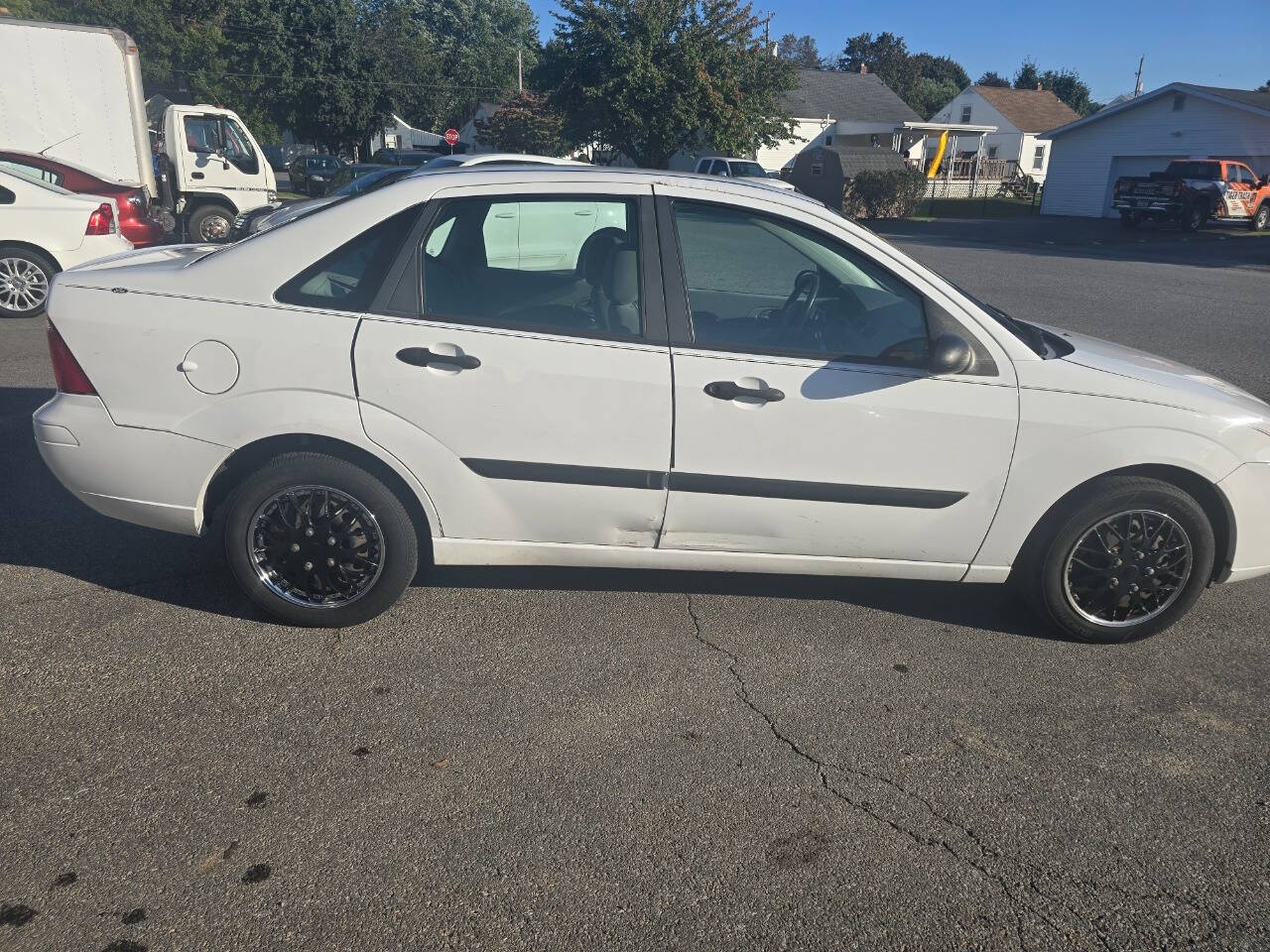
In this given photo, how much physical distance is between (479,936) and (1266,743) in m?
2.67

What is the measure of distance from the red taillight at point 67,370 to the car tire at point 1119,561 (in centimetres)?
359

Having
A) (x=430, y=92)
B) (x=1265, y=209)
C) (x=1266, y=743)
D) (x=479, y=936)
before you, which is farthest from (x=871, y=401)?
(x=430, y=92)

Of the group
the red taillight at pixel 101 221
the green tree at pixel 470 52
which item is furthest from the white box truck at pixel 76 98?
the green tree at pixel 470 52

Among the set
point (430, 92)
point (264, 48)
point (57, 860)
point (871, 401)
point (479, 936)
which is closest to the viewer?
point (479, 936)

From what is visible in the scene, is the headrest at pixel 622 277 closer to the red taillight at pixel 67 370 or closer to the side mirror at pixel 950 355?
the side mirror at pixel 950 355

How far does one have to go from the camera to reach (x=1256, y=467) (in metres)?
3.83

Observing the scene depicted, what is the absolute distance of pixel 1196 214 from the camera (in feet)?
101

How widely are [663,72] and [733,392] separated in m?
32.6

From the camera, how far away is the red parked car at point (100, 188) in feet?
36.3

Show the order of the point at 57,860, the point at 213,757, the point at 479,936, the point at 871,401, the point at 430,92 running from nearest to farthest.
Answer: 1. the point at 479,936
2. the point at 57,860
3. the point at 213,757
4. the point at 871,401
5. the point at 430,92

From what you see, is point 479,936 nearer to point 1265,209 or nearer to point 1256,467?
point 1256,467

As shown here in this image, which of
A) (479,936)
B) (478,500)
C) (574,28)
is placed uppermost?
(574,28)

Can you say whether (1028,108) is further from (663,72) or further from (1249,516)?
(1249,516)

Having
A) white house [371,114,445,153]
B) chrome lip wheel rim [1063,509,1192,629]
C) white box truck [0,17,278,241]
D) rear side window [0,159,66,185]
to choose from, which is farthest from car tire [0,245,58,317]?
white house [371,114,445,153]
